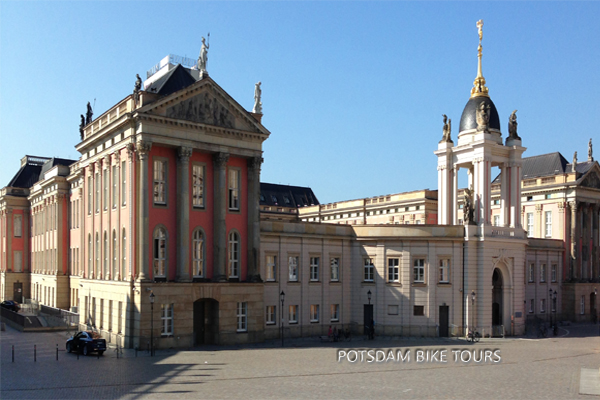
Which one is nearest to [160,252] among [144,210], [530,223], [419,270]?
[144,210]

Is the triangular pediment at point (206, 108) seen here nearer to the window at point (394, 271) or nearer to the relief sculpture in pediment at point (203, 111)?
the relief sculpture in pediment at point (203, 111)

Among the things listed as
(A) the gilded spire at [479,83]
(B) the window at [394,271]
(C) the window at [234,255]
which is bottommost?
(B) the window at [394,271]

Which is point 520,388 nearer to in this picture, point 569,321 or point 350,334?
point 350,334

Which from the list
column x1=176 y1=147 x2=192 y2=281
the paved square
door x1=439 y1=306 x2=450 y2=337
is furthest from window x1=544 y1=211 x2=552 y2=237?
column x1=176 y1=147 x2=192 y2=281

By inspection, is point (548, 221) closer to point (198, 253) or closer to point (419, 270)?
point (419, 270)

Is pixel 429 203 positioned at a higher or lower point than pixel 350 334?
higher

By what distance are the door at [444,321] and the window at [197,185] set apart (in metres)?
23.2

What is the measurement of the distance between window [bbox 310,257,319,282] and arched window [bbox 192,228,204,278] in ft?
37.9

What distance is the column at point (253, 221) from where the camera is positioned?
172 ft

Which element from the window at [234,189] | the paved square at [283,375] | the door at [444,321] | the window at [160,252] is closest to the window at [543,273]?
the door at [444,321]

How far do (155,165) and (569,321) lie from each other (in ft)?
175

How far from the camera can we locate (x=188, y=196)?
4916 cm

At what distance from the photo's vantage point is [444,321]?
5762 centimetres

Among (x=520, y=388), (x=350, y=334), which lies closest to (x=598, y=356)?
(x=520, y=388)
